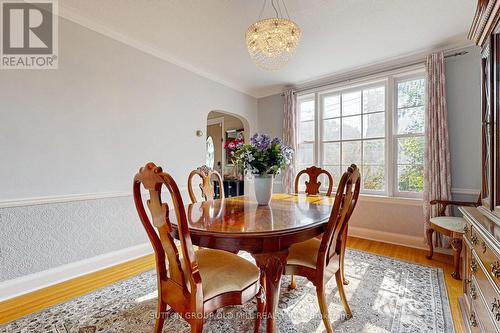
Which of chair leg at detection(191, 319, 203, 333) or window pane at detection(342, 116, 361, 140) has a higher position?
window pane at detection(342, 116, 361, 140)

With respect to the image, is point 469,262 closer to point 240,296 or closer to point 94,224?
point 240,296

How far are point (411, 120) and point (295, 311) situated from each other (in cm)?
301

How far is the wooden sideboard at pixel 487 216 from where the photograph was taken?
0.99m

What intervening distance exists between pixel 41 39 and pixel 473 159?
4.83 metres

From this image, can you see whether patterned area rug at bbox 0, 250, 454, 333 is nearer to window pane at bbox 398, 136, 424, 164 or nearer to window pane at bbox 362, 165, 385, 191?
window pane at bbox 362, 165, 385, 191

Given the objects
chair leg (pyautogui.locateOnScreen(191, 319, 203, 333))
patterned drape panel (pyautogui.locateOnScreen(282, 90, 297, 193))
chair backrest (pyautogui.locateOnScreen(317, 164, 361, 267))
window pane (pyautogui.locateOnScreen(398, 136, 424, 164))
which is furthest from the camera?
patterned drape panel (pyautogui.locateOnScreen(282, 90, 297, 193))

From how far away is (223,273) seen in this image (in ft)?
4.22

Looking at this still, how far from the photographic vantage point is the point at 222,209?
175 cm

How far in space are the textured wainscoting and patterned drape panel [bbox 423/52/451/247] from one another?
12.2 ft

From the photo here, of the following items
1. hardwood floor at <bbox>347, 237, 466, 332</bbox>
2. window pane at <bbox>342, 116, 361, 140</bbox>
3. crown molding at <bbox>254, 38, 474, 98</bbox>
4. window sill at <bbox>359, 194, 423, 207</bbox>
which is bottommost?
hardwood floor at <bbox>347, 237, 466, 332</bbox>

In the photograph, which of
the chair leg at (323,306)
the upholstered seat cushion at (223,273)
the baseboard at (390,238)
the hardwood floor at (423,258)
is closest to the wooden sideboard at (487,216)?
the hardwood floor at (423,258)

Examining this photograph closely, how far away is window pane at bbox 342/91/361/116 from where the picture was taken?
3668 mm

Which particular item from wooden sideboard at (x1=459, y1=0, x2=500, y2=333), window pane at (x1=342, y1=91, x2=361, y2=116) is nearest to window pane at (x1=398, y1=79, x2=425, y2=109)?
window pane at (x1=342, y1=91, x2=361, y2=116)

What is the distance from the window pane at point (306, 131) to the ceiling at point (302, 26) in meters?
1.10
